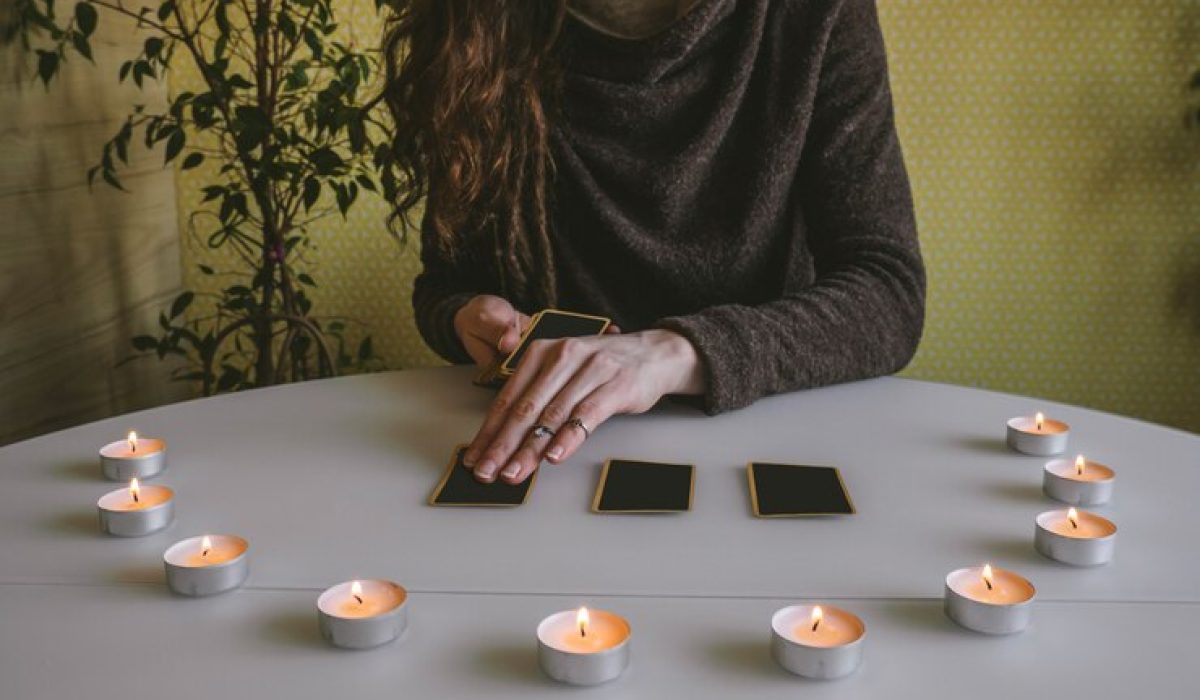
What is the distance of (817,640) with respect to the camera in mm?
600

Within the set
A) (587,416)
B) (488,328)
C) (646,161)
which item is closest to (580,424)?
(587,416)

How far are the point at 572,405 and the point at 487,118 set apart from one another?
0.57 m

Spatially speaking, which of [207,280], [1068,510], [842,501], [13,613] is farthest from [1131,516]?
[207,280]

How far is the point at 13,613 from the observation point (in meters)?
0.65

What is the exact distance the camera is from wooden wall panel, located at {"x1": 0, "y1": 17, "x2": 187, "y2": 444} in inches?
71.1

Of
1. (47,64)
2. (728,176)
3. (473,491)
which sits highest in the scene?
(47,64)

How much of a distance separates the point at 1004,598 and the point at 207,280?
2.32 metres

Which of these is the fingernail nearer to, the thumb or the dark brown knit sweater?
the thumb

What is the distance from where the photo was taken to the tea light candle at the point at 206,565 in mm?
668

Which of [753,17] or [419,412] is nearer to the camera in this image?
[419,412]

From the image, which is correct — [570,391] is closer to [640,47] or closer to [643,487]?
[643,487]

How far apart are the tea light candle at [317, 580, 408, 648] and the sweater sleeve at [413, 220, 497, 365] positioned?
2.50 ft

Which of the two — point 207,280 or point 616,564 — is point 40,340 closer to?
point 207,280

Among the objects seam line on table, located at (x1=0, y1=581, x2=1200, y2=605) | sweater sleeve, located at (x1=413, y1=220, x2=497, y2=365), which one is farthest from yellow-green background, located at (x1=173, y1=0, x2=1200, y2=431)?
seam line on table, located at (x1=0, y1=581, x2=1200, y2=605)
